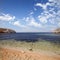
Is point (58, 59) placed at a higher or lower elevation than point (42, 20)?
lower

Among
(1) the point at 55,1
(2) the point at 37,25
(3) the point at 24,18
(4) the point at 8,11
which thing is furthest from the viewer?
(4) the point at 8,11

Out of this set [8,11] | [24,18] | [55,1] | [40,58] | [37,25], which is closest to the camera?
[40,58]

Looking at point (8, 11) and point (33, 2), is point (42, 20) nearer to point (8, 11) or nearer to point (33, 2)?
point (33, 2)

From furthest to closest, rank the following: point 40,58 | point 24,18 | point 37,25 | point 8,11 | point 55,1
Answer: point 8,11, point 24,18, point 37,25, point 55,1, point 40,58

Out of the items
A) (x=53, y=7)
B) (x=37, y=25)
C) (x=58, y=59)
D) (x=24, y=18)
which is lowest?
(x=58, y=59)

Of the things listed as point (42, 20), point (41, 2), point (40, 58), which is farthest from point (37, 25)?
point (40, 58)

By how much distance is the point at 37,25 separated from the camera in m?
5.36

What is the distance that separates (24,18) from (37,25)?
2.51 ft

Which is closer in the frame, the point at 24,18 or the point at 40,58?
the point at 40,58

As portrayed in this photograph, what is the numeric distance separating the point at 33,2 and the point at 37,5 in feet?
0.80

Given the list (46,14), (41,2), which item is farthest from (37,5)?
(46,14)

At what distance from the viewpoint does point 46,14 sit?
5.27m

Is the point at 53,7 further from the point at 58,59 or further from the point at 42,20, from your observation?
the point at 58,59

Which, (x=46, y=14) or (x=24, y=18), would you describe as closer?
(x=46, y=14)
